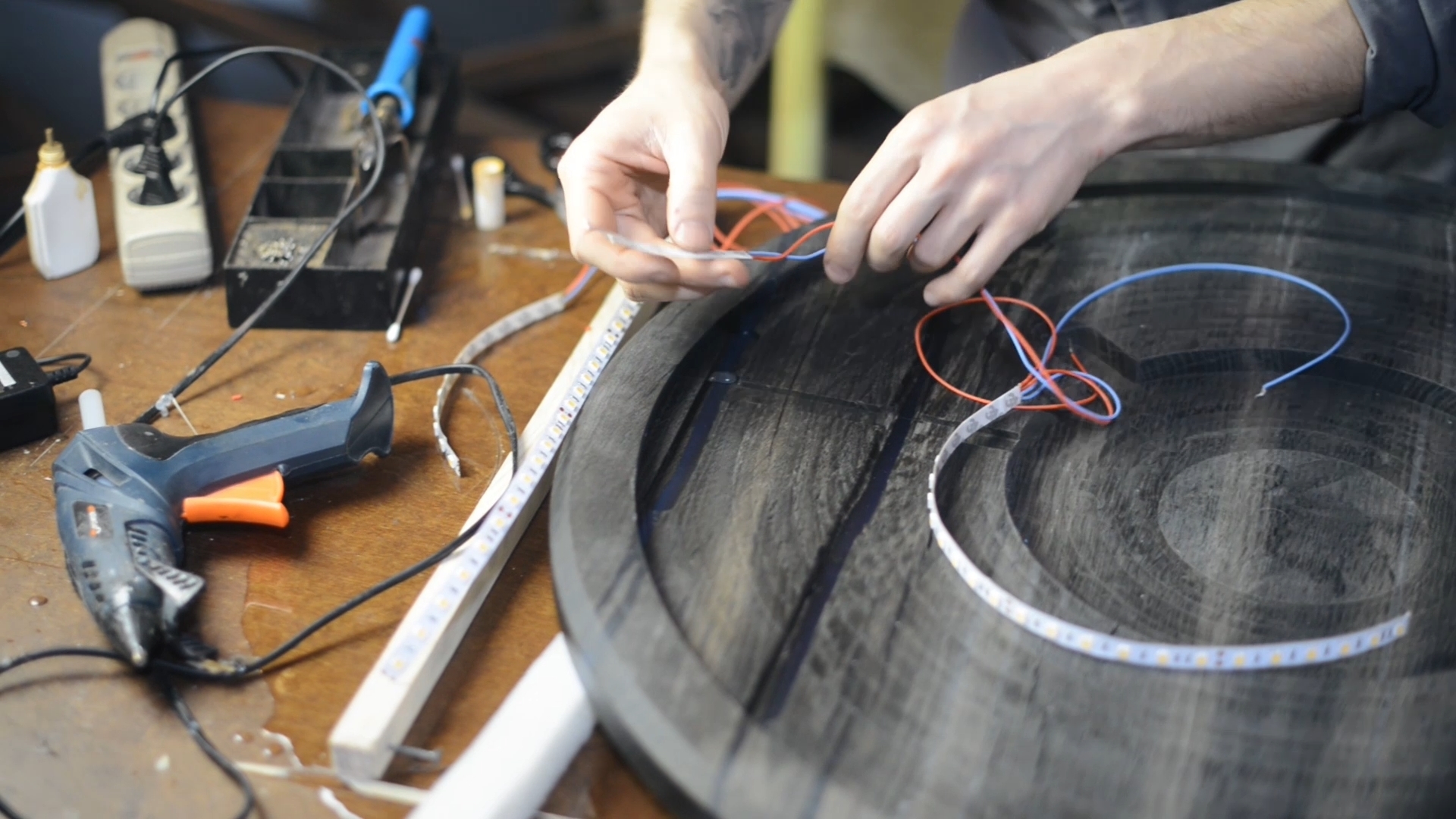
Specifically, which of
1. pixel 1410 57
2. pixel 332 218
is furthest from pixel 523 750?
pixel 1410 57

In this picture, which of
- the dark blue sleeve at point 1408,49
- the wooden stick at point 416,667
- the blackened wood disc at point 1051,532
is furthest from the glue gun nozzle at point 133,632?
the dark blue sleeve at point 1408,49

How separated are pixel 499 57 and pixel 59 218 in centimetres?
113

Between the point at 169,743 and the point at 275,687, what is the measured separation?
0.19 feet

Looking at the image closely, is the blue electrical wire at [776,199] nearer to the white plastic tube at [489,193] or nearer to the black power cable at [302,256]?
the white plastic tube at [489,193]

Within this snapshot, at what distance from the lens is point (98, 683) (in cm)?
63

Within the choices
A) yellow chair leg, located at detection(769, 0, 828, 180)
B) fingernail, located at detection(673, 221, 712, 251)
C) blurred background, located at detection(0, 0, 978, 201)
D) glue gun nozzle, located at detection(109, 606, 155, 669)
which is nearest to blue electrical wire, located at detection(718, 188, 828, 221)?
fingernail, located at detection(673, 221, 712, 251)

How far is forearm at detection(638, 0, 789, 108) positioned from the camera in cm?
88

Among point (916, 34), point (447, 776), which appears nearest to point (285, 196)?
point (447, 776)

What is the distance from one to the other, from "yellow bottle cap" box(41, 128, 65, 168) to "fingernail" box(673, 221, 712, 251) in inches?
20.8

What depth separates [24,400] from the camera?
769 millimetres

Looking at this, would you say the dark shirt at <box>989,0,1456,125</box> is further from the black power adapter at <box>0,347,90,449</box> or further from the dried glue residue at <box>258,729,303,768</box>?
the black power adapter at <box>0,347,90,449</box>

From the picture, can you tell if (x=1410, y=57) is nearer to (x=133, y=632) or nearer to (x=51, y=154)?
(x=133, y=632)

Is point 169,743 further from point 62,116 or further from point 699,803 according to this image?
point 62,116

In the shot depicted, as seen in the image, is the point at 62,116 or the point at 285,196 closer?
the point at 285,196
